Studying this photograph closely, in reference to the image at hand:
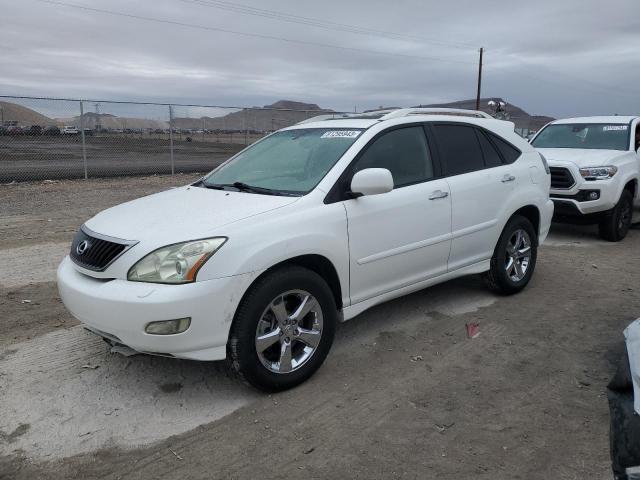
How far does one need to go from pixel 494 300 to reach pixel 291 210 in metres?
2.69

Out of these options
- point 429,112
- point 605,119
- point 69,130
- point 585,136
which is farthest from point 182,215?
point 69,130

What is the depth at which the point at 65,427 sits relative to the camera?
3.20 metres

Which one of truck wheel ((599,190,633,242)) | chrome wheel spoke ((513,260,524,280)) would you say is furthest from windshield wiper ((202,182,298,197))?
truck wheel ((599,190,633,242))

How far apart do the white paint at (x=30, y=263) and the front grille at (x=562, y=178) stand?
6845mm

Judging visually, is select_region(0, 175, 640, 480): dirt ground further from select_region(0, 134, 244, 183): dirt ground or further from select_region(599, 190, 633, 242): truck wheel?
select_region(0, 134, 244, 183): dirt ground

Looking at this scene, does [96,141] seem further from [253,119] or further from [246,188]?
[246,188]

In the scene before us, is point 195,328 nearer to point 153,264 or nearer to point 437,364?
point 153,264

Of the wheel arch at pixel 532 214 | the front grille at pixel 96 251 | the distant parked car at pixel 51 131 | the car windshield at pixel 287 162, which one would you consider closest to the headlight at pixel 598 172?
the wheel arch at pixel 532 214

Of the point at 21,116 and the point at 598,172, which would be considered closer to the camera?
the point at 598,172

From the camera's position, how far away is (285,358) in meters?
3.52

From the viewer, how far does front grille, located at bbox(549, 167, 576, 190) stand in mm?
8016

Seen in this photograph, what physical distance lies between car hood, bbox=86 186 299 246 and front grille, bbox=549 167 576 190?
5.75m

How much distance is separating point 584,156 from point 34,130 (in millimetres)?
15947

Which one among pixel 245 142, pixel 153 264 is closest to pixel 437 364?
pixel 153 264
